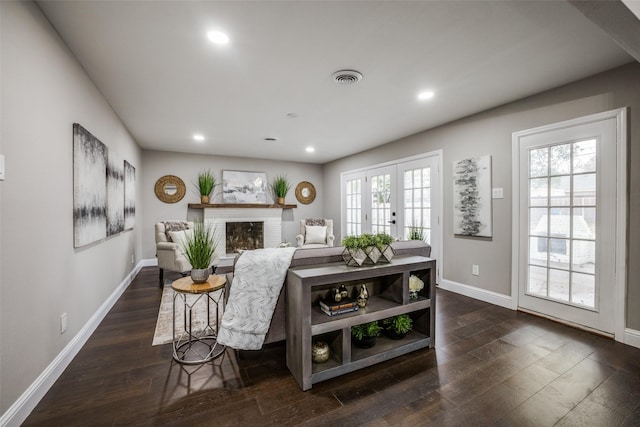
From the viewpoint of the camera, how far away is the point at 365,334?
2.12 metres

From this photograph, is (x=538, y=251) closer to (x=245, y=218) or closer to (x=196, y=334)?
(x=196, y=334)

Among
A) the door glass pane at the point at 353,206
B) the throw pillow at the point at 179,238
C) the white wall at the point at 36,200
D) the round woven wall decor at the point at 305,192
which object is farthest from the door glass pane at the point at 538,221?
the round woven wall decor at the point at 305,192

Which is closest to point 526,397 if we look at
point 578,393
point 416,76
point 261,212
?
point 578,393

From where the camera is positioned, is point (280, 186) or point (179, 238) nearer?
point (179, 238)

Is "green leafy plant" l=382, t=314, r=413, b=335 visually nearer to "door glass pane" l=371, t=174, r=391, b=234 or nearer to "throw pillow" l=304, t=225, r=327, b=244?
"door glass pane" l=371, t=174, r=391, b=234

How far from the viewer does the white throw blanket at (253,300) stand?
193 centimetres

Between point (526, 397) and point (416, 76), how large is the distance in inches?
99.9

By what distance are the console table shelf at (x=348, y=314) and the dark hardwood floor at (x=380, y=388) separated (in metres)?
0.09

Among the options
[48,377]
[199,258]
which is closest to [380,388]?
[199,258]

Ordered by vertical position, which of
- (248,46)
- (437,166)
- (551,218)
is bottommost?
(551,218)

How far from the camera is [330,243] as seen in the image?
5.98 meters

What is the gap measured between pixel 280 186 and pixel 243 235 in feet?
4.57

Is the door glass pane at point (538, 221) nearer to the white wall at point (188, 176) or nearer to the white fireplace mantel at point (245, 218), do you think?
the white fireplace mantel at point (245, 218)

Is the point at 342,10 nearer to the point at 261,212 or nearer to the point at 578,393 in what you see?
the point at 578,393
